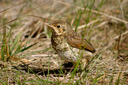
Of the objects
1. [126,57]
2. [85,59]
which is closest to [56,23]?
[85,59]

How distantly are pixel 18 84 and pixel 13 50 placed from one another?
3.89ft

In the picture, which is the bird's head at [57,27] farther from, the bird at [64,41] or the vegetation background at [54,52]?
the vegetation background at [54,52]

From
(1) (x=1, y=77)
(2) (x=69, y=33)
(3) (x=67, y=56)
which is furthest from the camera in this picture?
(2) (x=69, y=33)

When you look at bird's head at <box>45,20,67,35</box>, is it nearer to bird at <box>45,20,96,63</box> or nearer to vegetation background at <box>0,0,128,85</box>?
bird at <box>45,20,96,63</box>

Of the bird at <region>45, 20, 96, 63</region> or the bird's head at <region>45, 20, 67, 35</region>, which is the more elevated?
the bird's head at <region>45, 20, 67, 35</region>

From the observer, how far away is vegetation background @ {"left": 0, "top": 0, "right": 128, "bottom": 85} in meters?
3.07

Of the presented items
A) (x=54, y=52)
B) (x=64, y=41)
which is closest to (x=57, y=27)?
(x=64, y=41)

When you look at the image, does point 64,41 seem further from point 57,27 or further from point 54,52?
point 54,52

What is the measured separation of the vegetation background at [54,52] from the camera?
3072 millimetres

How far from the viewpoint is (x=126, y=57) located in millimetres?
4172

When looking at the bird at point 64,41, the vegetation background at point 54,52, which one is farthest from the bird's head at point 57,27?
the vegetation background at point 54,52

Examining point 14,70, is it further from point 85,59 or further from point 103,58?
point 103,58

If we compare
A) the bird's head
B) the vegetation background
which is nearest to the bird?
the bird's head

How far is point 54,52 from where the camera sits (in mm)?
4559
